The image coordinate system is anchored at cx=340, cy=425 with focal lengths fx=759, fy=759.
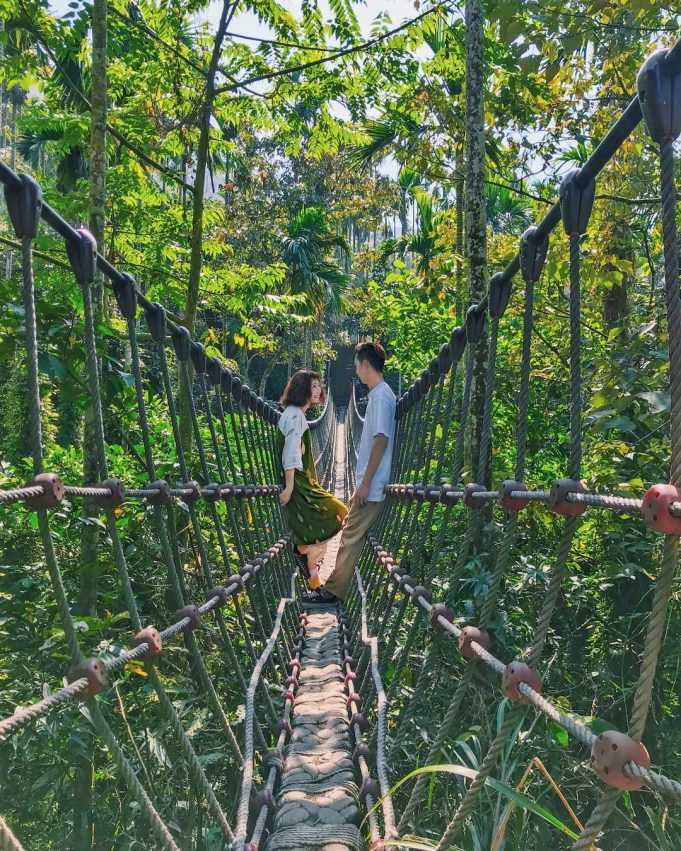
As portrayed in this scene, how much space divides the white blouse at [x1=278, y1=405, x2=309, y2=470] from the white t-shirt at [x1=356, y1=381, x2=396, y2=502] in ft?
2.27

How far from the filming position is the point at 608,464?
2.45 metres

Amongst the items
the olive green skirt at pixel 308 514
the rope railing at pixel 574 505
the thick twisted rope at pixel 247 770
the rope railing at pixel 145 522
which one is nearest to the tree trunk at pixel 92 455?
the rope railing at pixel 145 522

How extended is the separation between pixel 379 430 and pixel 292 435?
900mm

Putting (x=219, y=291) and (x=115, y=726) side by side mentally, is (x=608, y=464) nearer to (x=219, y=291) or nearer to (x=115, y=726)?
(x=115, y=726)

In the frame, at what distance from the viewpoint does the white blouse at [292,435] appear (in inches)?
168

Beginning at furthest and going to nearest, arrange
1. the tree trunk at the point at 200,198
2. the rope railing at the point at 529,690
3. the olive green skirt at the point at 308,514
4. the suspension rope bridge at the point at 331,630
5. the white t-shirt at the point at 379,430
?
the olive green skirt at the point at 308,514 → the tree trunk at the point at 200,198 → the white t-shirt at the point at 379,430 → the suspension rope bridge at the point at 331,630 → the rope railing at the point at 529,690

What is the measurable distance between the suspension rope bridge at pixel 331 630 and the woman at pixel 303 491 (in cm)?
36

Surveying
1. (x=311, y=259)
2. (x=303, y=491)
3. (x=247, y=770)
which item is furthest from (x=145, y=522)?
(x=311, y=259)

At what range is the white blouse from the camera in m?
4.27

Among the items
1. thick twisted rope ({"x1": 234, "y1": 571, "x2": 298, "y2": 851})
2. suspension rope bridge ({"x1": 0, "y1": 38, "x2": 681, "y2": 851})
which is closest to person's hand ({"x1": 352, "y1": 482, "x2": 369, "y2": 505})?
suspension rope bridge ({"x1": 0, "y1": 38, "x2": 681, "y2": 851})

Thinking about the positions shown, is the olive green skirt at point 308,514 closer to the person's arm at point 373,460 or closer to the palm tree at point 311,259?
the person's arm at point 373,460

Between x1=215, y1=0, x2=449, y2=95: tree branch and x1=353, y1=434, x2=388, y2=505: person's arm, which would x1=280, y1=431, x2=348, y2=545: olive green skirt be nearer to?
x1=353, y1=434, x2=388, y2=505: person's arm

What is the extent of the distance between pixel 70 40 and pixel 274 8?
4.21 ft

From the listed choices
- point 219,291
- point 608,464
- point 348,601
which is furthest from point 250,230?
point 608,464
